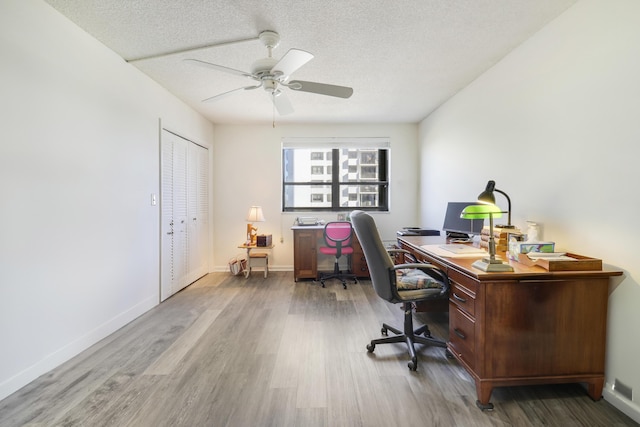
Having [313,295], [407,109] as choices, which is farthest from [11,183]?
[407,109]

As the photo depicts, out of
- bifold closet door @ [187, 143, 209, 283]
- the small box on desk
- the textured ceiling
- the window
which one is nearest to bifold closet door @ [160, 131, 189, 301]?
bifold closet door @ [187, 143, 209, 283]

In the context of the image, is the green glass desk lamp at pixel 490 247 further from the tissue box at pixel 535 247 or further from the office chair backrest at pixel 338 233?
the office chair backrest at pixel 338 233

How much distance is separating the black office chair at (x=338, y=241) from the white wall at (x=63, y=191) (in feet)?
7.58

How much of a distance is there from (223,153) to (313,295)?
2.89 m

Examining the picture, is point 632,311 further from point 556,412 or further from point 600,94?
point 600,94

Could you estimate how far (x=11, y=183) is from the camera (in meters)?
1.75

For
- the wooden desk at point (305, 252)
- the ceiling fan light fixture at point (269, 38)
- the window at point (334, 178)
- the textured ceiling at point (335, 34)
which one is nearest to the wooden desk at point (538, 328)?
the textured ceiling at point (335, 34)

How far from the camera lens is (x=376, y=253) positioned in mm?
2055

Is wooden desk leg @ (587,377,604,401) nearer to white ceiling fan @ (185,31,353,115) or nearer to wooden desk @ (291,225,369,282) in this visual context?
white ceiling fan @ (185,31,353,115)

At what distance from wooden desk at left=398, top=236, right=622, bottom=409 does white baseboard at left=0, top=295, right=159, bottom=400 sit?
9.21 feet

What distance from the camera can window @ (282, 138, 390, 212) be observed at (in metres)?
5.03

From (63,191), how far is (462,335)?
2.99 m

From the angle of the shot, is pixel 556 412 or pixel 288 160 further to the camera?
pixel 288 160

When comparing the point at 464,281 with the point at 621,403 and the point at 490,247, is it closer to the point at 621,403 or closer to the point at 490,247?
the point at 490,247
